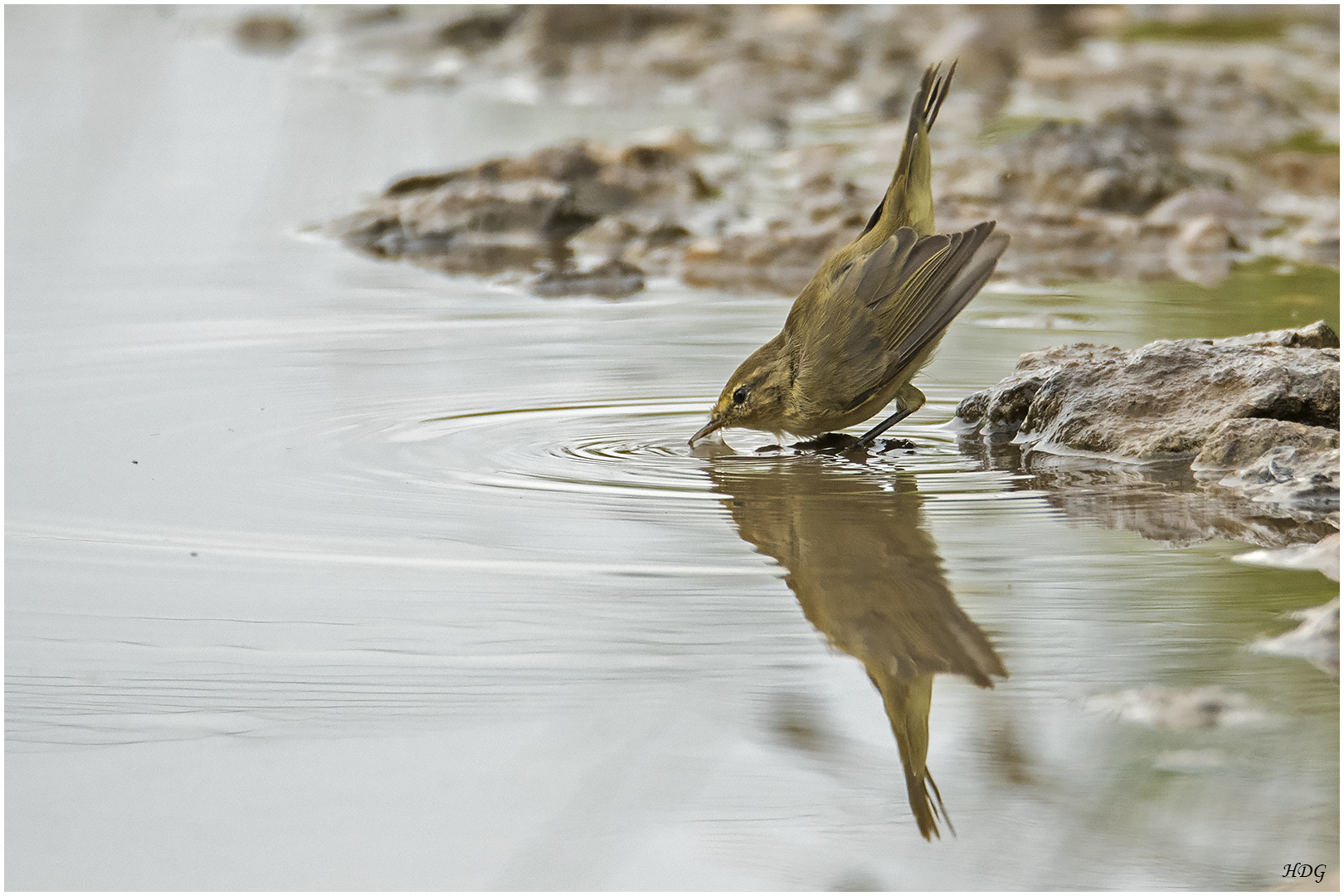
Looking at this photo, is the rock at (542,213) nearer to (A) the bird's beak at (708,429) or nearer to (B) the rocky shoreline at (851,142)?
(B) the rocky shoreline at (851,142)

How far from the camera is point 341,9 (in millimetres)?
18156

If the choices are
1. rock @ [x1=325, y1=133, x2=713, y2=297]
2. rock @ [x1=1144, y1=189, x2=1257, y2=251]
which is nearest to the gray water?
rock @ [x1=325, y1=133, x2=713, y2=297]

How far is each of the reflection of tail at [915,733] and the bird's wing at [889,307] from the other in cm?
190

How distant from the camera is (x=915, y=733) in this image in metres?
2.62

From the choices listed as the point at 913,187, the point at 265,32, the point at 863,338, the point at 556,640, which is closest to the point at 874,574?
the point at 556,640

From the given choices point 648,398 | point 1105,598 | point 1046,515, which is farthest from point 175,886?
point 648,398

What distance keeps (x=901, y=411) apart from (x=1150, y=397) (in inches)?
30.5

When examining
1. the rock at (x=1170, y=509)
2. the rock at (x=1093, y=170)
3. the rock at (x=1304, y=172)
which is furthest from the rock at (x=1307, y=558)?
the rock at (x=1304, y=172)

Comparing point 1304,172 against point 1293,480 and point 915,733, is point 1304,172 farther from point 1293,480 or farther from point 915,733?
point 915,733

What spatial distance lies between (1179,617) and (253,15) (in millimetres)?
15987

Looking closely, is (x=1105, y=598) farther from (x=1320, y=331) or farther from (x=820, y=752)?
(x=1320, y=331)

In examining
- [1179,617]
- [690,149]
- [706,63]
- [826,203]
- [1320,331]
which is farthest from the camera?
[706,63]

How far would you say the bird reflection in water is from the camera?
275 centimetres

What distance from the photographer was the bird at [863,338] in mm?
4629
